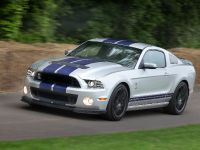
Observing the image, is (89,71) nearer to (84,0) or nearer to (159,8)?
(84,0)

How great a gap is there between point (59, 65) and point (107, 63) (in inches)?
38.1

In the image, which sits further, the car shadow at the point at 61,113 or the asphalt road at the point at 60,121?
the car shadow at the point at 61,113

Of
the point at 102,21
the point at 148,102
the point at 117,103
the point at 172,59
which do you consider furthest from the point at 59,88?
the point at 102,21

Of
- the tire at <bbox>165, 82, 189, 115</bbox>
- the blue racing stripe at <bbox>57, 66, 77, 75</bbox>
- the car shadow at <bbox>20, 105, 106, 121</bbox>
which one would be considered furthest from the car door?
the blue racing stripe at <bbox>57, 66, 77, 75</bbox>

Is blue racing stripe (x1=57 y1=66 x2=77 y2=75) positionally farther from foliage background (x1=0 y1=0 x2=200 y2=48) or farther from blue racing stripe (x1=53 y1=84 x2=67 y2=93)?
foliage background (x1=0 y1=0 x2=200 y2=48)

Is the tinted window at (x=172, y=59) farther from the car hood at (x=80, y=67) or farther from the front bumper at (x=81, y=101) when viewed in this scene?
the front bumper at (x=81, y=101)

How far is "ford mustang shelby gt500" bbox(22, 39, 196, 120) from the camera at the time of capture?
12.1 meters

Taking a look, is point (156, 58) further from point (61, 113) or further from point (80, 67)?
point (61, 113)

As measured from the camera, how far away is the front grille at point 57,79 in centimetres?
1211

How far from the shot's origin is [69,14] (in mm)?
21016

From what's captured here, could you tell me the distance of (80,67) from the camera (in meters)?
12.3

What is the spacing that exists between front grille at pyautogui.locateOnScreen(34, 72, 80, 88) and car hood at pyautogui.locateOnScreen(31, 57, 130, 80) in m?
0.08

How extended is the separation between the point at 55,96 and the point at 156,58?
110 inches

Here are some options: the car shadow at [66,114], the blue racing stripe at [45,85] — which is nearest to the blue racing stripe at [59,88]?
the blue racing stripe at [45,85]
